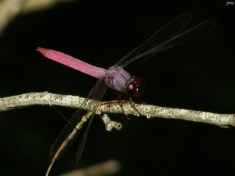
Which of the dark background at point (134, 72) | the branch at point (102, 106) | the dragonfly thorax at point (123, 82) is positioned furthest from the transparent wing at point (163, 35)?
the branch at point (102, 106)

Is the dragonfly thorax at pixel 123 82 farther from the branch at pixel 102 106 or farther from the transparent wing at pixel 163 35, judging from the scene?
the branch at pixel 102 106

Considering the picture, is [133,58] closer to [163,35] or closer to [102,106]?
[163,35]

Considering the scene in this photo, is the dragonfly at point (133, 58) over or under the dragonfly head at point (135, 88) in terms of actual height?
over

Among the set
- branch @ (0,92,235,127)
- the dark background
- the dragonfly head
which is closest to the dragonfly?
the dragonfly head

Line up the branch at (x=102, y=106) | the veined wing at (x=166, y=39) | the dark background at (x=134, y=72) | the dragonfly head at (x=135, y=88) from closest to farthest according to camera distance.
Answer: the branch at (x=102, y=106) < the dragonfly head at (x=135, y=88) < the veined wing at (x=166, y=39) < the dark background at (x=134, y=72)

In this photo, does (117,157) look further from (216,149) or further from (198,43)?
(198,43)

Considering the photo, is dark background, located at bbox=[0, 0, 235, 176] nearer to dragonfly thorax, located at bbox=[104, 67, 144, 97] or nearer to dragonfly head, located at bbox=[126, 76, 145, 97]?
dragonfly thorax, located at bbox=[104, 67, 144, 97]

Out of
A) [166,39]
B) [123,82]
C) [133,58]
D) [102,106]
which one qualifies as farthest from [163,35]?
[102,106]
